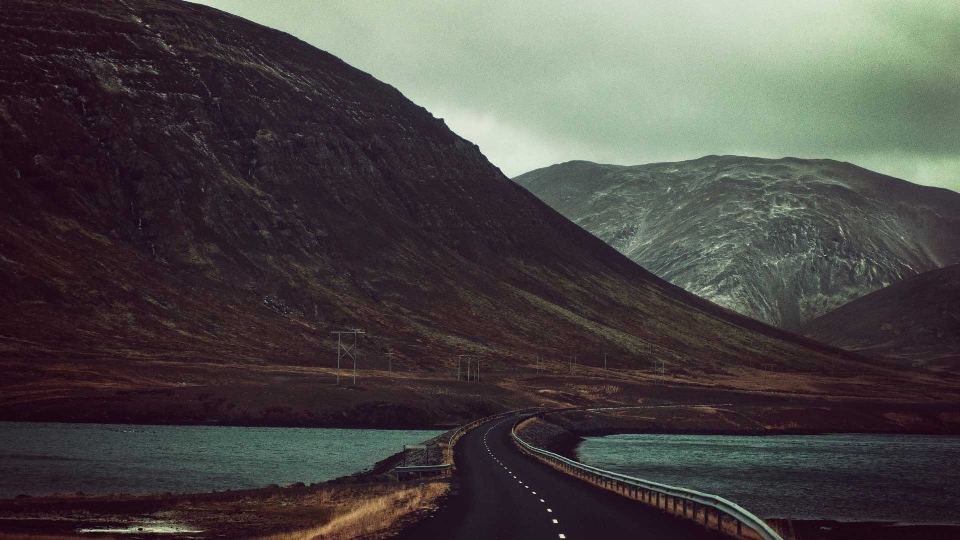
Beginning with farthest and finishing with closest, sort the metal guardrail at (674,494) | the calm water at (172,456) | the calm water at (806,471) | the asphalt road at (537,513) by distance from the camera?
the calm water at (172,456), the calm water at (806,471), the asphalt road at (537,513), the metal guardrail at (674,494)

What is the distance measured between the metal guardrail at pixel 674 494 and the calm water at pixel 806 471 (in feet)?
29.0

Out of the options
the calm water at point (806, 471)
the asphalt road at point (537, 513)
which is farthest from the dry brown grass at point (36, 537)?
the calm water at point (806, 471)

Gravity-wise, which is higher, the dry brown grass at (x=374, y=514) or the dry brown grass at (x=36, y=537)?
the dry brown grass at (x=374, y=514)

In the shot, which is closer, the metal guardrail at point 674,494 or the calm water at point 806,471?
the metal guardrail at point 674,494

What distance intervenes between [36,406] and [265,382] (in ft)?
129

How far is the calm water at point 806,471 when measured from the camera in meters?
56.3

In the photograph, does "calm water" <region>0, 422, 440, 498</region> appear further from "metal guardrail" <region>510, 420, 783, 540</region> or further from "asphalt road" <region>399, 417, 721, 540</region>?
"metal guardrail" <region>510, 420, 783, 540</region>

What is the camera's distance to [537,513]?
3334 centimetres

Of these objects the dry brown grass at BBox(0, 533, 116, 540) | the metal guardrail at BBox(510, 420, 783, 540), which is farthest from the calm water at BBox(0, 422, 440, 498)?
the metal guardrail at BBox(510, 420, 783, 540)

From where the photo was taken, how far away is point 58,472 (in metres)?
60.6

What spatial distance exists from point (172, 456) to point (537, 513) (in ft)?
168

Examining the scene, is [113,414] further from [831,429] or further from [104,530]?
[831,429]

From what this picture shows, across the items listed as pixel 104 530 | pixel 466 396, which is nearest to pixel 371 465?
pixel 104 530

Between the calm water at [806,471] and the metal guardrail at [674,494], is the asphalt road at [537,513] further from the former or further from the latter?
the calm water at [806,471]
